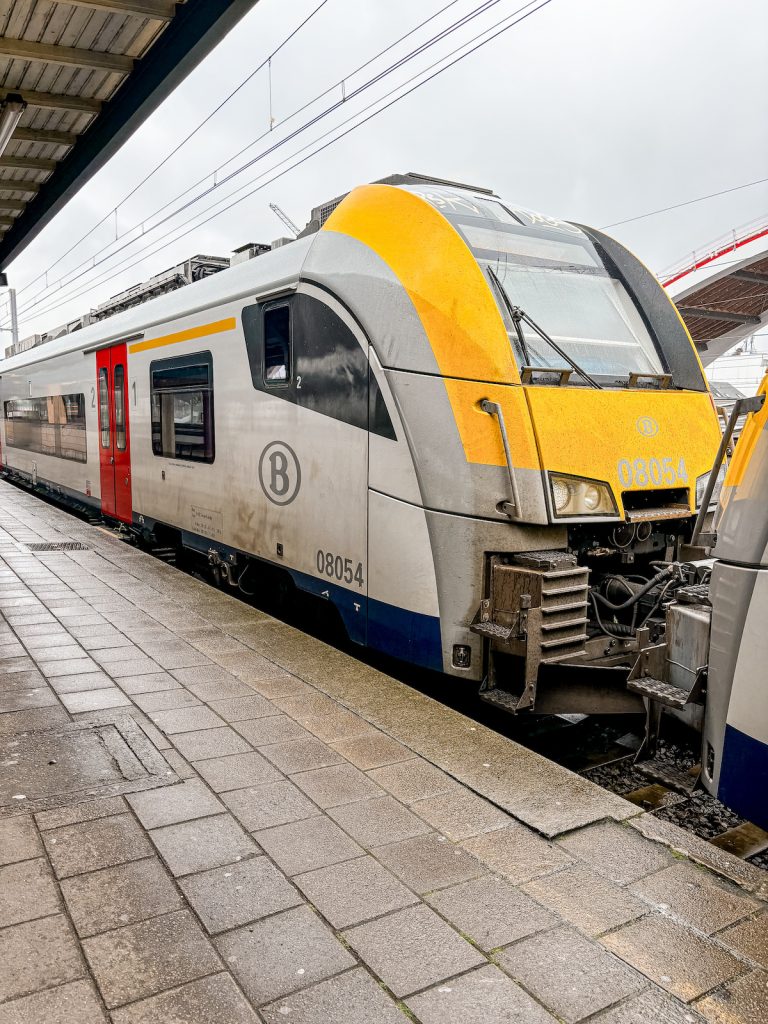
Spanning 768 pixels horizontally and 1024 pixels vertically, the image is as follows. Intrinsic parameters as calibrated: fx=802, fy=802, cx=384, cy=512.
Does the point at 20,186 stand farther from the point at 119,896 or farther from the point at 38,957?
the point at 38,957

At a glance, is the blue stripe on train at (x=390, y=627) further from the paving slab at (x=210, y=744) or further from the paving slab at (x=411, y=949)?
the paving slab at (x=411, y=949)

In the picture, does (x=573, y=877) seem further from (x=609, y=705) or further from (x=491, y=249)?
(x=491, y=249)

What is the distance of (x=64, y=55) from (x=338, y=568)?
4236 mm

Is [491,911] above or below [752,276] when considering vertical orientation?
below

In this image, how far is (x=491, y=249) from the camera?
15.5 ft

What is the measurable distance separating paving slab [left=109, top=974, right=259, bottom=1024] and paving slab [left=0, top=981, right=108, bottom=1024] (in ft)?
0.22

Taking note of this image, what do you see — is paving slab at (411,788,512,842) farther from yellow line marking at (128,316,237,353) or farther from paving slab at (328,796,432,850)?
yellow line marking at (128,316,237,353)

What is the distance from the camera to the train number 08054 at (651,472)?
453 centimetres

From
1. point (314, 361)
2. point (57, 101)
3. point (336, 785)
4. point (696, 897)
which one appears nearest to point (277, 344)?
point (314, 361)

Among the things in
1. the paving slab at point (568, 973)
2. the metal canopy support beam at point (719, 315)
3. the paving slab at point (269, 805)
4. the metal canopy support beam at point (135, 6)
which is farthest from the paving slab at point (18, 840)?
the metal canopy support beam at point (719, 315)

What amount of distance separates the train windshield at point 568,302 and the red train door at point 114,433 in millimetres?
5562

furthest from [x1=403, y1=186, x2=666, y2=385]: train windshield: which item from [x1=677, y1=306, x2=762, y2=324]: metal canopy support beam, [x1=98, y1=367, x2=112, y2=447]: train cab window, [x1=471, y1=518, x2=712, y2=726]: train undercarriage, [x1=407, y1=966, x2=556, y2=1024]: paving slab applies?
[x1=677, y1=306, x2=762, y2=324]: metal canopy support beam

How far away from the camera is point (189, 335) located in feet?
23.5

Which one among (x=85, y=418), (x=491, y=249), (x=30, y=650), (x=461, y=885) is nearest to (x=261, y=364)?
(x=491, y=249)
